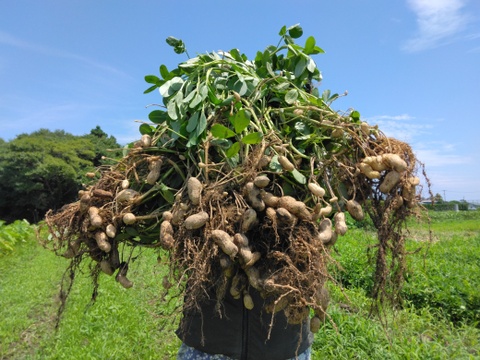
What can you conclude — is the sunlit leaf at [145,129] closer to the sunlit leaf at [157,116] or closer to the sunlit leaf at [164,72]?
the sunlit leaf at [157,116]

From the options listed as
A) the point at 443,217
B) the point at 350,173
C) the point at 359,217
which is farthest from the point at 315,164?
the point at 443,217

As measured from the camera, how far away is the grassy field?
11.3 ft

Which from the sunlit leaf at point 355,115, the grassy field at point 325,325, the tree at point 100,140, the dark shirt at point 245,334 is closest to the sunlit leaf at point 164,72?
the sunlit leaf at point 355,115

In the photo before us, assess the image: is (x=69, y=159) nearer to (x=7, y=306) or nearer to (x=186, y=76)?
(x=7, y=306)

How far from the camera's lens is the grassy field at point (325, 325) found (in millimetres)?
3447

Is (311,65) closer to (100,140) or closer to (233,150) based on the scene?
(233,150)

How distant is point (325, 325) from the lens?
152 inches

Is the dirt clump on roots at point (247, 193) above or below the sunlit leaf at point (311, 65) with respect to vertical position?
below

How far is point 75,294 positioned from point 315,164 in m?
5.51

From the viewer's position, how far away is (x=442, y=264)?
612 cm

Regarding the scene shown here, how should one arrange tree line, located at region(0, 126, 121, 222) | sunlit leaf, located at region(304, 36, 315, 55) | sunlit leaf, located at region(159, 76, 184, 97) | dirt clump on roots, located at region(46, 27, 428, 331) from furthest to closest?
tree line, located at region(0, 126, 121, 222)
sunlit leaf, located at region(304, 36, 315, 55)
sunlit leaf, located at region(159, 76, 184, 97)
dirt clump on roots, located at region(46, 27, 428, 331)

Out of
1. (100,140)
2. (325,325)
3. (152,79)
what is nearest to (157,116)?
(152,79)

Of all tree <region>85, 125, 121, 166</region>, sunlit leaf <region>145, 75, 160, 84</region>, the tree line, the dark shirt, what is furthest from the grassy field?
tree <region>85, 125, 121, 166</region>

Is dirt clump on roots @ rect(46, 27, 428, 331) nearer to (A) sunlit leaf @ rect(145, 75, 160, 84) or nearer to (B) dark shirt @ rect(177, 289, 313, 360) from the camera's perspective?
(A) sunlit leaf @ rect(145, 75, 160, 84)
